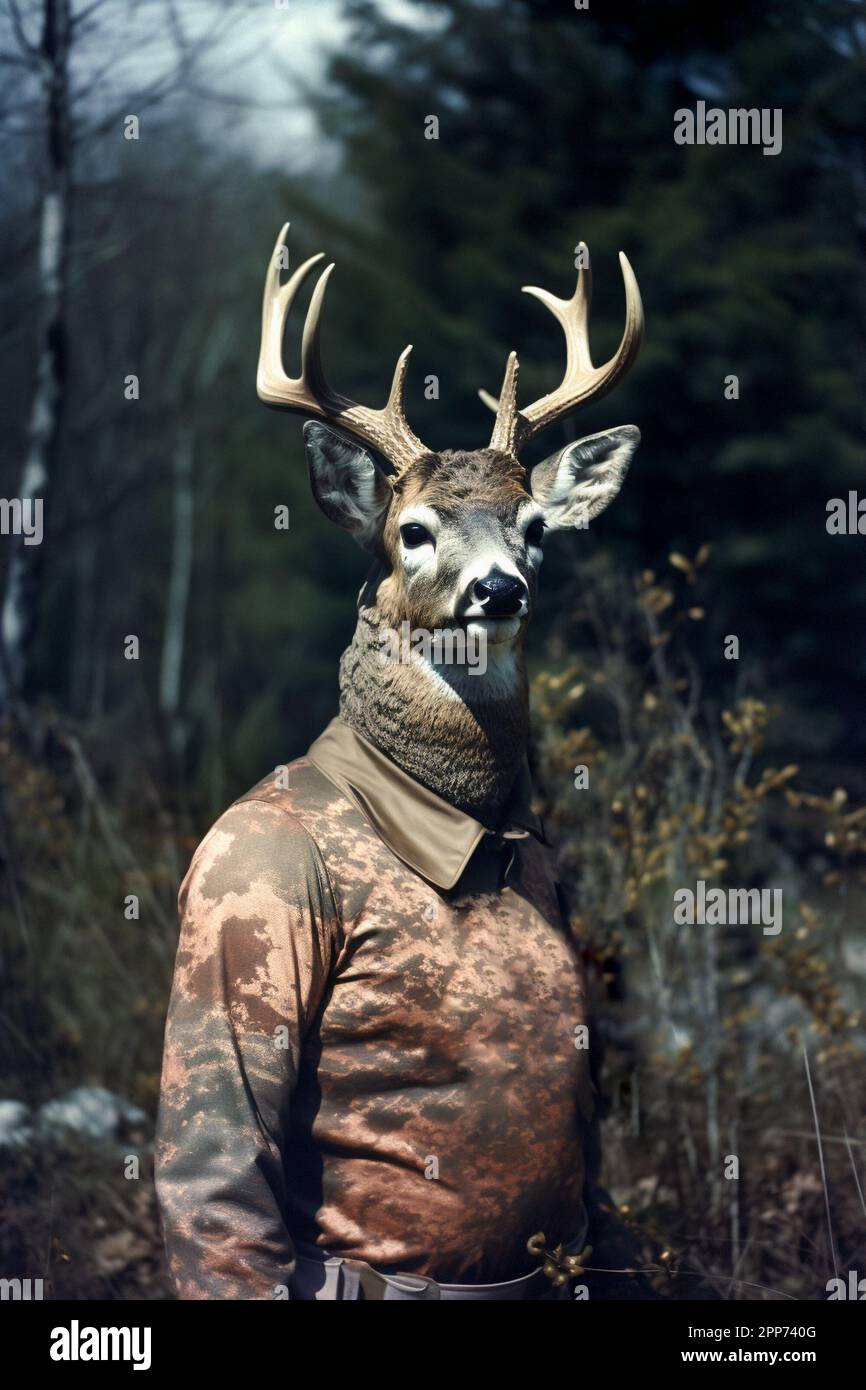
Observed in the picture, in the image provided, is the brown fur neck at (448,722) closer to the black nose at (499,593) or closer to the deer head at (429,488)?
the deer head at (429,488)

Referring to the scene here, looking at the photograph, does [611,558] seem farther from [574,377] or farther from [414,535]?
[414,535]

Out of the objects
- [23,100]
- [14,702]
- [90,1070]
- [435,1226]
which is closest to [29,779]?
[14,702]

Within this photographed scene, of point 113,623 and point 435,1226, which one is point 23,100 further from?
point 113,623

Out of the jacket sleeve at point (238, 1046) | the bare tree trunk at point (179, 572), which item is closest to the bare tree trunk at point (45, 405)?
the jacket sleeve at point (238, 1046)

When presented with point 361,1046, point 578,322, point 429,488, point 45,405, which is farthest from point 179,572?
point 361,1046

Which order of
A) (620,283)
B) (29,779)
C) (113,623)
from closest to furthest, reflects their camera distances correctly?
(29,779)
(620,283)
(113,623)

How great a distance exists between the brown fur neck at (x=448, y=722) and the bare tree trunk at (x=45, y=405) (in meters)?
3.12

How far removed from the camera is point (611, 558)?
20.2ft

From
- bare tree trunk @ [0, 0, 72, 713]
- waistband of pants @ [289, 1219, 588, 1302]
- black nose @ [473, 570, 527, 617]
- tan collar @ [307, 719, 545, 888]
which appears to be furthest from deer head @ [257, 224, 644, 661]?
bare tree trunk @ [0, 0, 72, 713]

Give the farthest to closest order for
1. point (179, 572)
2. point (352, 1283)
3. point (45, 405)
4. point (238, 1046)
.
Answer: point (179, 572) < point (45, 405) < point (352, 1283) < point (238, 1046)

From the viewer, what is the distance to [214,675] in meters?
12.9

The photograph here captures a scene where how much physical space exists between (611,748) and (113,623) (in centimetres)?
744

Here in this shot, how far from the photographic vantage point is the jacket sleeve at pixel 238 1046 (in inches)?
99.9

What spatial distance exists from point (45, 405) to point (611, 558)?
7.74 feet
